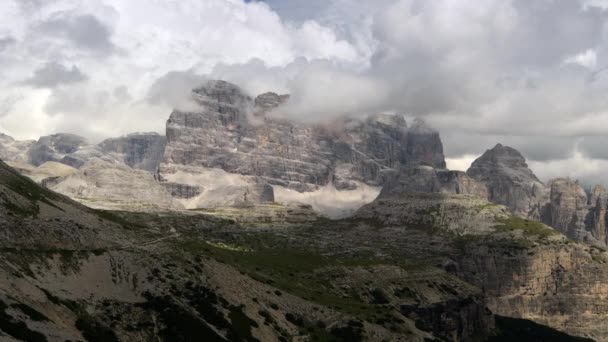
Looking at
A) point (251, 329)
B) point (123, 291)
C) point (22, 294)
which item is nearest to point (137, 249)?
point (123, 291)

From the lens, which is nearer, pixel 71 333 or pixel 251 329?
pixel 71 333

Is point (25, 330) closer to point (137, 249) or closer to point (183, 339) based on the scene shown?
point (183, 339)

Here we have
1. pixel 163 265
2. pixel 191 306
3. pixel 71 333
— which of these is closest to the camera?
pixel 71 333

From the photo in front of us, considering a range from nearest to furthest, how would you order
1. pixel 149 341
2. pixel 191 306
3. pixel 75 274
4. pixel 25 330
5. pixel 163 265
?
pixel 25 330
pixel 149 341
pixel 75 274
pixel 191 306
pixel 163 265

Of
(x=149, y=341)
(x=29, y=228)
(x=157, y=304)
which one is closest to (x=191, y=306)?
(x=157, y=304)

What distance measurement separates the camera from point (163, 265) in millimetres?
192625

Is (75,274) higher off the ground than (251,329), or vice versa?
(75,274)

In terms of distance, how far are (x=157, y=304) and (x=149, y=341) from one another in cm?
1723

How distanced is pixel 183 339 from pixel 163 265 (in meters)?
39.0

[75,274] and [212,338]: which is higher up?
[75,274]

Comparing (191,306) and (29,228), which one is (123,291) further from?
(29,228)

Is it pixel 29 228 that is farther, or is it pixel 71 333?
pixel 29 228

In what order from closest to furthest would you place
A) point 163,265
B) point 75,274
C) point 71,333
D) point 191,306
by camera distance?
point 71,333
point 75,274
point 191,306
point 163,265

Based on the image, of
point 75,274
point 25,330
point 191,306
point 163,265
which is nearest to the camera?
point 25,330
